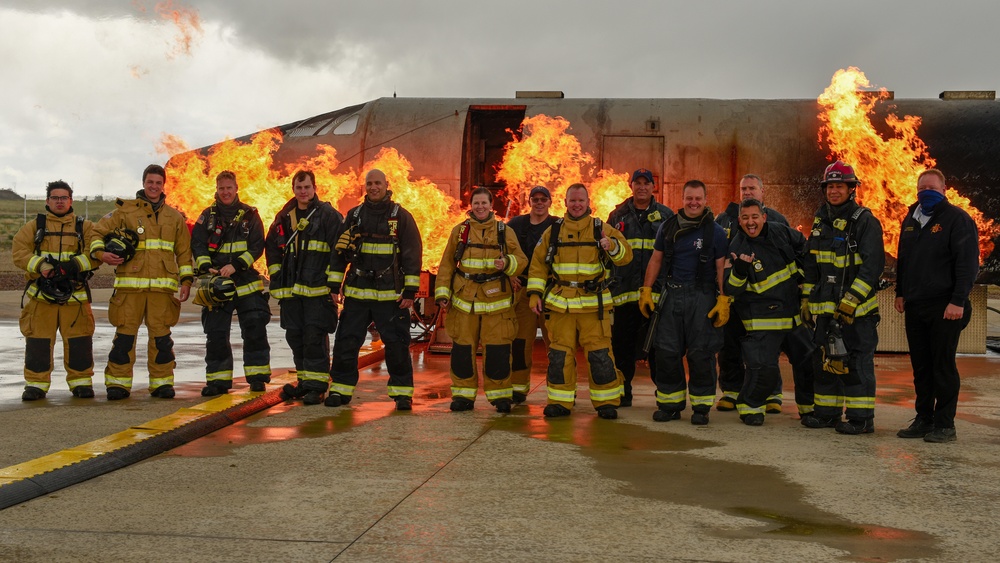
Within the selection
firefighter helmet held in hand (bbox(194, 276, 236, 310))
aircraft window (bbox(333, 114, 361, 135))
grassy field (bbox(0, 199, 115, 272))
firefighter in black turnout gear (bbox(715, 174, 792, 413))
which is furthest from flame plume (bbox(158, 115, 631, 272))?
grassy field (bbox(0, 199, 115, 272))

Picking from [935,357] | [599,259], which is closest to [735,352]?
[599,259]

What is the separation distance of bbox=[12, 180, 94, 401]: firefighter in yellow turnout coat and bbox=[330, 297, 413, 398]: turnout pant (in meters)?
2.43

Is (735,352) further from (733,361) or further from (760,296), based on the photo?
(760,296)

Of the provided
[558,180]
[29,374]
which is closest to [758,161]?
[558,180]

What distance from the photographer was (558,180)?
42.8 ft

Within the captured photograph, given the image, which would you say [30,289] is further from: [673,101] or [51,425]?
[673,101]

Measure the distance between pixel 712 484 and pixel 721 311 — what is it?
246 centimetres

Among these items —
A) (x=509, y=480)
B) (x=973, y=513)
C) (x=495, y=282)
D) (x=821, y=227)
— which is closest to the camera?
(x=973, y=513)

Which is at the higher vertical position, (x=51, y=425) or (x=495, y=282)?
(x=495, y=282)

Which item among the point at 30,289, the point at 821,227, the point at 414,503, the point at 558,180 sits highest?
the point at 558,180

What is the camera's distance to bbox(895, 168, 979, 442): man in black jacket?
6.95 meters

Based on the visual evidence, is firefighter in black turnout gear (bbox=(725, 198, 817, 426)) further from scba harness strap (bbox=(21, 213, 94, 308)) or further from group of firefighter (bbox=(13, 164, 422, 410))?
Answer: scba harness strap (bbox=(21, 213, 94, 308))

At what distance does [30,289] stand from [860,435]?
756 cm

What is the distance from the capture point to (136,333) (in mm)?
8656
